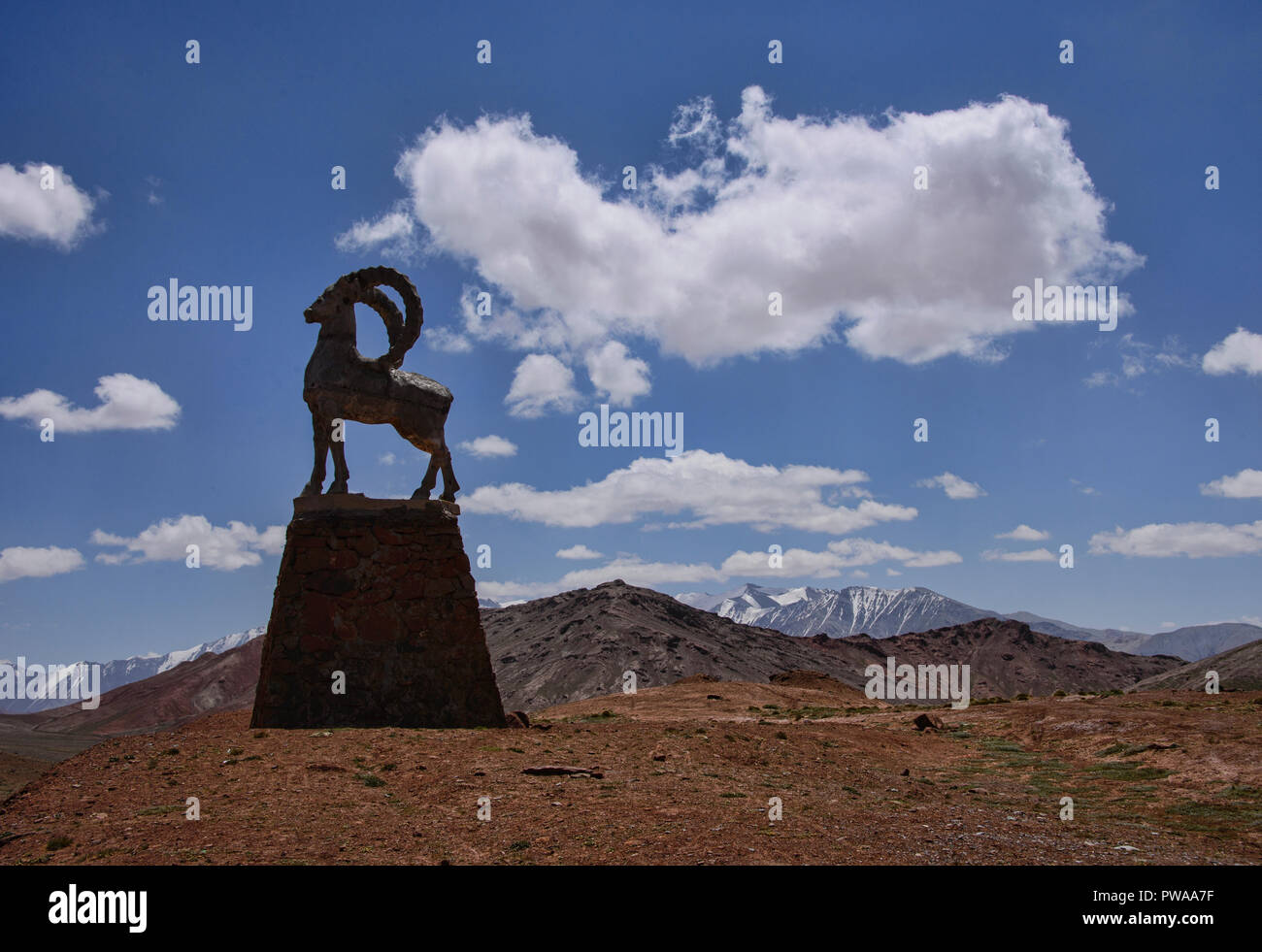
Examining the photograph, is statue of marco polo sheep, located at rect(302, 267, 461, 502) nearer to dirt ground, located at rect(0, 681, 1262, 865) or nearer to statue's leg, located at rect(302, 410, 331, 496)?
statue's leg, located at rect(302, 410, 331, 496)

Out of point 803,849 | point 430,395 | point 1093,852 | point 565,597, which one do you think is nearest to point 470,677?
point 430,395

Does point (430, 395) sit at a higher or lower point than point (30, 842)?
higher

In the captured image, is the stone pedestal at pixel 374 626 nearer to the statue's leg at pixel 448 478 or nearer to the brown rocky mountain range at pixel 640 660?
the statue's leg at pixel 448 478

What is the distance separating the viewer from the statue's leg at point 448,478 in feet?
47.2

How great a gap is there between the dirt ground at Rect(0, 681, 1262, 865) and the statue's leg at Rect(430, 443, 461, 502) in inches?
165

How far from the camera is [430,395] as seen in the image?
1416 centimetres

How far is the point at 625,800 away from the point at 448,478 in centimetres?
796

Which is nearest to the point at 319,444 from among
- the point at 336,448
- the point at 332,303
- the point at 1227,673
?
the point at 336,448

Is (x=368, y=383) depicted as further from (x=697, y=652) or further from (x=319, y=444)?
(x=697, y=652)

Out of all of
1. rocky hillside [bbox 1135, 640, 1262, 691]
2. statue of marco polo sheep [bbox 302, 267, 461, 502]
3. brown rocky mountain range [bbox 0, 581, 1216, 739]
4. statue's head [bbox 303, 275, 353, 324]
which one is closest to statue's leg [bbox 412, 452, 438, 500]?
statue of marco polo sheep [bbox 302, 267, 461, 502]

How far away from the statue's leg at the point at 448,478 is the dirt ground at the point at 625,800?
165 inches
